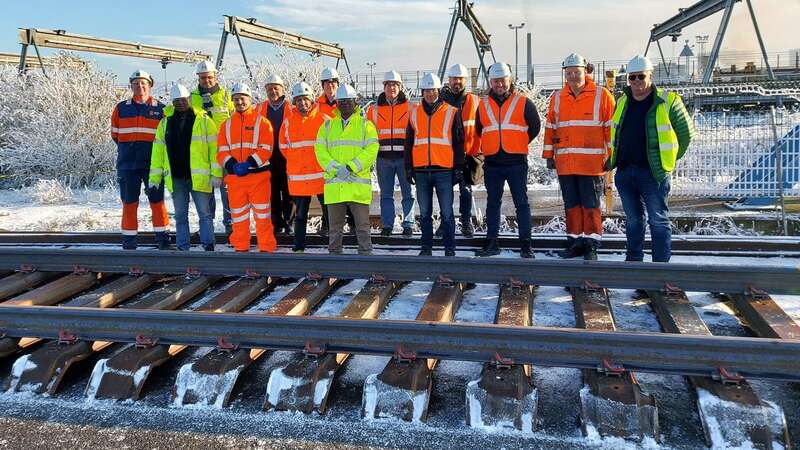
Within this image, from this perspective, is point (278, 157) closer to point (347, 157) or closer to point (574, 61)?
point (347, 157)

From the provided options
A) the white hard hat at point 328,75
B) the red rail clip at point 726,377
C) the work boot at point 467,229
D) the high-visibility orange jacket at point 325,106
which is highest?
the white hard hat at point 328,75

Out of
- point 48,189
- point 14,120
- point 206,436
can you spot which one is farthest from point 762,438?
point 14,120

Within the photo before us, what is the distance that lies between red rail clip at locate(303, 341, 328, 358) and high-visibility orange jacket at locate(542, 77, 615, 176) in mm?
3709

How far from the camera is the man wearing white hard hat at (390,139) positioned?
7.50 metres

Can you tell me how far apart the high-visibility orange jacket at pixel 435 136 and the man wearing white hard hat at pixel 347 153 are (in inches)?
19.7

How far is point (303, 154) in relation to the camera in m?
6.93

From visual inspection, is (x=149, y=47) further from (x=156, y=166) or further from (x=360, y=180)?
(x=360, y=180)

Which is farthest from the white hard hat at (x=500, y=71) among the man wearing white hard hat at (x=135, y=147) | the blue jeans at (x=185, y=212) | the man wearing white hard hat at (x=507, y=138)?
the man wearing white hard hat at (x=135, y=147)

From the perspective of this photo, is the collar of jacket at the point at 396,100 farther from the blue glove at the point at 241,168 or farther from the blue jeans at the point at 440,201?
the blue glove at the point at 241,168

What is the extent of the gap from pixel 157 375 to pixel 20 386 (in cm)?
83

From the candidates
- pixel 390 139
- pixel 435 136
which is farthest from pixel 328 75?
pixel 435 136

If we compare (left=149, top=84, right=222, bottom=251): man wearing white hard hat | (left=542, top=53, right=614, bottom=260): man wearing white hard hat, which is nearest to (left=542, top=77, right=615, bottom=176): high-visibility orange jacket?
(left=542, top=53, right=614, bottom=260): man wearing white hard hat

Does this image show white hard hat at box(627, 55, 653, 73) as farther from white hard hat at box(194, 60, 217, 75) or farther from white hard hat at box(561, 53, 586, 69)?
white hard hat at box(194, 60, 217, 75)

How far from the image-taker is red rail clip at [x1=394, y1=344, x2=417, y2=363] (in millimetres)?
3654
